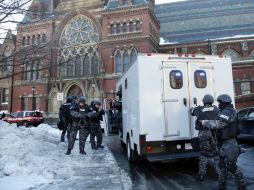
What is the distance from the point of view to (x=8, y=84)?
45.6 metres

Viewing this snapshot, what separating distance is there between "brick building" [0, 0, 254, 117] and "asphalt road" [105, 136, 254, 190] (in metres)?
26.5

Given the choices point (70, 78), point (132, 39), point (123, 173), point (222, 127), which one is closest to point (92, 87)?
point (70, 78)

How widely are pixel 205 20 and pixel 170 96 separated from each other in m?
43.6

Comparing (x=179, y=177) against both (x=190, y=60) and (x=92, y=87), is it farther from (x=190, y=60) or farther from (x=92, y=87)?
(x=92, y=87)

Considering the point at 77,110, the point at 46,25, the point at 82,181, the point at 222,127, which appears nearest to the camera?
the point at 222,127

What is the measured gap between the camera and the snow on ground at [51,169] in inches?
293

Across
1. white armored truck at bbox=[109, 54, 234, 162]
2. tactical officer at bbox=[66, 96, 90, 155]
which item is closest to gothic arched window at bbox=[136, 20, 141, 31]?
tactical officer at bbox=[66, 96, 90, 155]

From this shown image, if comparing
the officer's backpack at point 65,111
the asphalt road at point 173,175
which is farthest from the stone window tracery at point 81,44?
the asphalt road at point 173,175

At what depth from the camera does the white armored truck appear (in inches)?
336

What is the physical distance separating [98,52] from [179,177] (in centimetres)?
3313

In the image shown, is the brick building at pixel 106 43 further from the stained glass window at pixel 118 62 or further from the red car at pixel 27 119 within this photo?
the red car at pixel 27 119

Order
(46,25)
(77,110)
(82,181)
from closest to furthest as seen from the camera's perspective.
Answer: (82,181) < (77,110) < (46,25)

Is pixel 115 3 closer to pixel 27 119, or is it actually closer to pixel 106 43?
pixel 106 43

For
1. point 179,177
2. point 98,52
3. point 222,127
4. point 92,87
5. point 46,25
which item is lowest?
point 179,177
